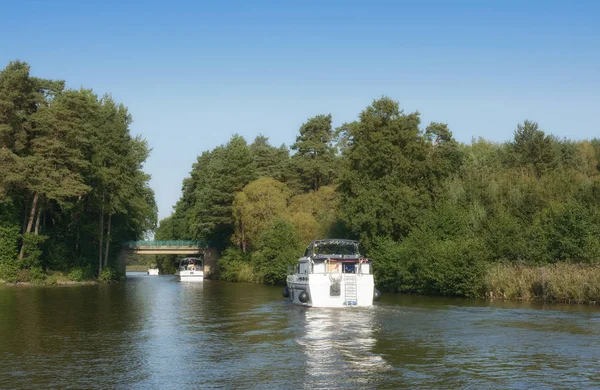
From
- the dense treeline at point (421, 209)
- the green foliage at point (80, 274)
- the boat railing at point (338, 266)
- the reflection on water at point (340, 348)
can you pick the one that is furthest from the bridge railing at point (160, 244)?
the reflection on water at point (340, 348)

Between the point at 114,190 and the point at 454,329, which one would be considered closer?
the point at 454,329

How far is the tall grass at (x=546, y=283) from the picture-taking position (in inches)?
1620

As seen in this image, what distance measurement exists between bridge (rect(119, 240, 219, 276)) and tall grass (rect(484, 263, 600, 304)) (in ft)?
230

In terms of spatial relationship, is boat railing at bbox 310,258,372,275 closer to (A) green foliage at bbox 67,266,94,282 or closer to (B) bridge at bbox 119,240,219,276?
(A) green foliage at bbox 67,266,94,282

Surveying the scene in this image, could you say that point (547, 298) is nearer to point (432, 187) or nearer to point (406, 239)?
point (406, 239)

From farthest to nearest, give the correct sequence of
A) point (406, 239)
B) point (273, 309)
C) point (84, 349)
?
1. point (406, 239)
2. point (273, 309)
3. point (84, 349)

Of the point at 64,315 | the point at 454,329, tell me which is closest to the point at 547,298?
the point at 454,329

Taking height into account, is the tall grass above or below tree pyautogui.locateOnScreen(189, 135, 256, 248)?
below

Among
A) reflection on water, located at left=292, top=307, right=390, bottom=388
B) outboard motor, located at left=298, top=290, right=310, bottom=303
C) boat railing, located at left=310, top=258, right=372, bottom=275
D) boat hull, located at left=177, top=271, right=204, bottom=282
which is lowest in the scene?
reflection on water, located at left=292, top=307, right=390, bottom=388

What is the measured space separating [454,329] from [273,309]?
1498cm

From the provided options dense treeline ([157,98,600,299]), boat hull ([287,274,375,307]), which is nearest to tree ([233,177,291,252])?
dense treeline ([157,98,600,299])

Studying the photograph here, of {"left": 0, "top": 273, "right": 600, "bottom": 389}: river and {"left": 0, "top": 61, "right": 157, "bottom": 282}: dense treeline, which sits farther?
{"left": 0, "top": 61, "right": 157, "bottom": 282}: dense treeline

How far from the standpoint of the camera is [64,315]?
37.2m

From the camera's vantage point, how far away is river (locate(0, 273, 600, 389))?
19.3m
